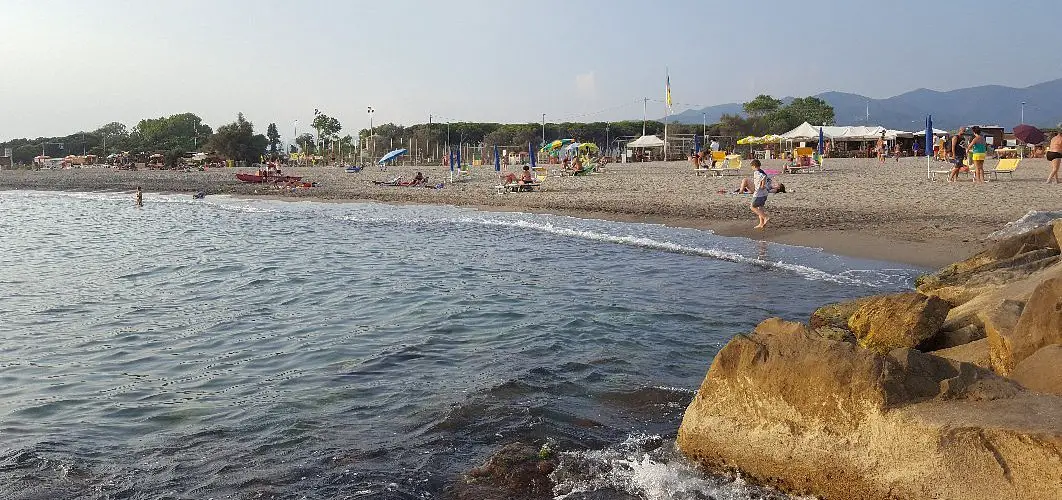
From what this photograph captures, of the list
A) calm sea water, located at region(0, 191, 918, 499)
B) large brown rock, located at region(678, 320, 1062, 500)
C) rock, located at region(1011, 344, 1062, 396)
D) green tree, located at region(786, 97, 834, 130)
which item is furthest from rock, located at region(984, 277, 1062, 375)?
green tree, located at region(786, 97, 834, 130)

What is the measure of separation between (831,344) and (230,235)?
1999 centimetres

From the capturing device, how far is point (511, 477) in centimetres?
519

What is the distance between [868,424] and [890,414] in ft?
0.44

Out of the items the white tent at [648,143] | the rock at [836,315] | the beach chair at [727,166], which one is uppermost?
the white tent at [648,143]

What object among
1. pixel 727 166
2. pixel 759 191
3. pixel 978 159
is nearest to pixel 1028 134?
pixel 978 159

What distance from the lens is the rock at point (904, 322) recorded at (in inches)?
252

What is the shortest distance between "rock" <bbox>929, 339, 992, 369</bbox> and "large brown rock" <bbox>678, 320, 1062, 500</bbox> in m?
1.35

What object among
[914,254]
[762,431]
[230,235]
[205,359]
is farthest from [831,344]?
[230,235]

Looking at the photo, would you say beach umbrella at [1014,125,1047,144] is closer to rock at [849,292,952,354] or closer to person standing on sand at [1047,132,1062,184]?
person standing on sand at [1047,132,1062,184]

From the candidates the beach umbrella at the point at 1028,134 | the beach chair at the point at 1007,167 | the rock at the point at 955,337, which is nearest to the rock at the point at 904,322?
the rock at the point at 955,337

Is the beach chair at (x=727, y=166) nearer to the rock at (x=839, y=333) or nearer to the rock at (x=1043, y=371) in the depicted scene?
the rock at (x=839, y=333)

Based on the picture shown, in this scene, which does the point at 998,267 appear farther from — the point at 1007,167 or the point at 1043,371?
the point at 1007,167

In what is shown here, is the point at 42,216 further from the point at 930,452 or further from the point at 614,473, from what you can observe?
the point at 930,452

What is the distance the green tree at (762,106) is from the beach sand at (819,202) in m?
58.1
